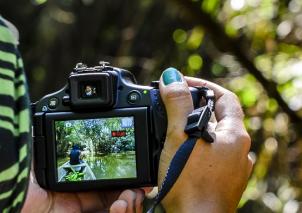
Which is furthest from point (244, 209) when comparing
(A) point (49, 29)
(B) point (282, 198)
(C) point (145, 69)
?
(A) point (49, 29)

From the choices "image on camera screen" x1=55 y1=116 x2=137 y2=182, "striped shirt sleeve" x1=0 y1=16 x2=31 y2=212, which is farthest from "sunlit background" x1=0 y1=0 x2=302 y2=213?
"striped shirt sleeve" x1=0 y1=16 x2=31 y2=212

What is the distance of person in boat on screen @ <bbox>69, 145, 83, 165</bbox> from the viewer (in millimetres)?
1129

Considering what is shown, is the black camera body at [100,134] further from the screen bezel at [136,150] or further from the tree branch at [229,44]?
the tree branch at [229,44]

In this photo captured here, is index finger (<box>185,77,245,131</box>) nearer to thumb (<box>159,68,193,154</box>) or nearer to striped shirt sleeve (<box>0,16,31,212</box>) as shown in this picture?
thumb (<box>159,68,193,154</box>)

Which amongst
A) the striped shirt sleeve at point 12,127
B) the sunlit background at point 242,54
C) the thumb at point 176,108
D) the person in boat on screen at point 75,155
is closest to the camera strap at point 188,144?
the thumb at point 176,108

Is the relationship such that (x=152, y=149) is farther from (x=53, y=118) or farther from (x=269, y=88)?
(x=269, y=88)

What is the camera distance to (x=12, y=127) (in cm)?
55

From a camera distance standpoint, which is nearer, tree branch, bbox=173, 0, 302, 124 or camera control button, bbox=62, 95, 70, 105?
camera control button, bbox=62, 95, 70, 105

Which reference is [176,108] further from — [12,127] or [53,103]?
[12,127]

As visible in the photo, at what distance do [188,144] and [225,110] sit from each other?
0.12m

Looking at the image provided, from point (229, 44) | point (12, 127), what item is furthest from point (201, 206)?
point (229, 44)

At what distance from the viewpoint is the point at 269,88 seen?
209 centimetres

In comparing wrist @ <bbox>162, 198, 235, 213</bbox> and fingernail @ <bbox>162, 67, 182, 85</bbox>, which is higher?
fingernail @ <bbox>162, 67, 182, 85</bbox>

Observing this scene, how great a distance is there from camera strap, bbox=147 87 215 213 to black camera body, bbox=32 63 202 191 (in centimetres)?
5
